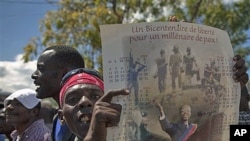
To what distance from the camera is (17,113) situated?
2.85m

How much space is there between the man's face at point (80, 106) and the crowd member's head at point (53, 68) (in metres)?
0.63

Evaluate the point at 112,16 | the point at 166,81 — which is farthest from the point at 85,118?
the point at 112,16

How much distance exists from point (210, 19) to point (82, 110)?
36.0 feet

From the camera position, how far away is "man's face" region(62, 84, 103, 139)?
4.80 feet

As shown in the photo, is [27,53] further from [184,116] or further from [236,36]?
[184,116]

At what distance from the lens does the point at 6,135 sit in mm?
4371

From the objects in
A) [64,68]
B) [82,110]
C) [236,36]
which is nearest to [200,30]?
[82,110]

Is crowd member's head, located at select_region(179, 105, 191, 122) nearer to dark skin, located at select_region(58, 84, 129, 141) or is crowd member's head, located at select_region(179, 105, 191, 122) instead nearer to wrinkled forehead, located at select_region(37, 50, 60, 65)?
dark skin, located at select_region(58, 84, 129, 141)

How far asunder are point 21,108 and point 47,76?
2.41 feet

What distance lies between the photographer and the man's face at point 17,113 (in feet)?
9.33

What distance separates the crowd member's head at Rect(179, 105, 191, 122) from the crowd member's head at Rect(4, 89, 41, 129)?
1525 millimetres

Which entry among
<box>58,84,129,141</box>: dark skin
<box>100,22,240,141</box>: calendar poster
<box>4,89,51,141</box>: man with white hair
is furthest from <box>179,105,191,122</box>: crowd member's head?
<box>4,89,51,141</box>: man with white hair

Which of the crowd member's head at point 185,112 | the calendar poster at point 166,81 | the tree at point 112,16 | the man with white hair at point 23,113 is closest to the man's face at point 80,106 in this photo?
the calendar poster at point 166,81

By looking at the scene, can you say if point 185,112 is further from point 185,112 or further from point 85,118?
point 85,118
